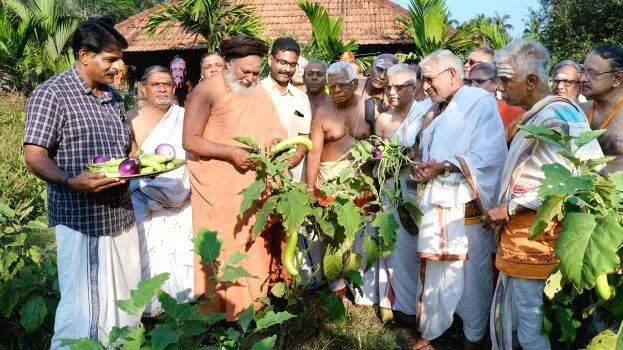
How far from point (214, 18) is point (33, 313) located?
1120 centimetres

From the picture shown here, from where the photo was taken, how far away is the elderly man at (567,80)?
4.97m

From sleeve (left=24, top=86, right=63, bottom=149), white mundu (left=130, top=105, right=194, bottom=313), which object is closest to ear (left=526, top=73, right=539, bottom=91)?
sleeve (left=24, top=86, right=63, bottom=149)

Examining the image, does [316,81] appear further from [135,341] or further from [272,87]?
[135,341]

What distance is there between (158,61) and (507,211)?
15164 millimetres

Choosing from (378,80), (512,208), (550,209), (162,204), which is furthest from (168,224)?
(550,209)

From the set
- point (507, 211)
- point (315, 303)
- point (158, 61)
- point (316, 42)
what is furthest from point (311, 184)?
point (158, 61)

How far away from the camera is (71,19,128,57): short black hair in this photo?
2789 millimetres

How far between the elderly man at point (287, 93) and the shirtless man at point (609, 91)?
75.3 inches

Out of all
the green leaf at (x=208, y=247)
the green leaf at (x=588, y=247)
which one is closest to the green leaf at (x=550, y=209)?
the green leaf at (x=588, y=247)

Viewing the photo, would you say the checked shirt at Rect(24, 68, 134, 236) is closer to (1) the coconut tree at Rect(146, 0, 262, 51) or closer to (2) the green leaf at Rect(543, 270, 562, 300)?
(2) the green leaf at Rect(543, 270, 562, 300)

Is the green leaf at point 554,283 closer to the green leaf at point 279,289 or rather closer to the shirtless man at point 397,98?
the green leaf at point 279,289

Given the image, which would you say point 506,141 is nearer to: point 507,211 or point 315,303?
point 507,211

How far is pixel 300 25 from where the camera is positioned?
1545cm

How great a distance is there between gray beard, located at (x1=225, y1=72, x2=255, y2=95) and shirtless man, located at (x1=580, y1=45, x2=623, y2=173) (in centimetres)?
207
